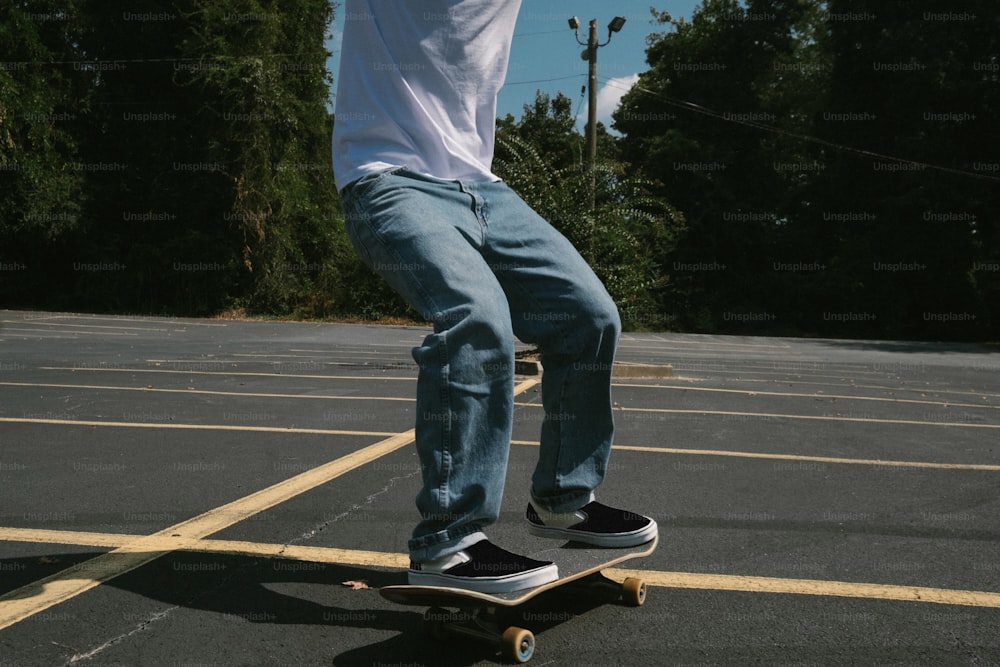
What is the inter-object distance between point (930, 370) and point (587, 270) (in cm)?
1405

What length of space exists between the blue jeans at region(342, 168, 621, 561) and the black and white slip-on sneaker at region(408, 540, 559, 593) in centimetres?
3

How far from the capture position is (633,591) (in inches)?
99.8

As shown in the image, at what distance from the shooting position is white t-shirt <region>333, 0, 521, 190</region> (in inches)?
99.6

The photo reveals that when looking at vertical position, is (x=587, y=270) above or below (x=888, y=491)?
above

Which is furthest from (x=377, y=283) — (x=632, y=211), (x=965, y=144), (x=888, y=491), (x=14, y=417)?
(x=888, y=491)

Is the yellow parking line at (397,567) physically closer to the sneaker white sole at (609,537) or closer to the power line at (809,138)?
the sneaker white sole at (609,537)

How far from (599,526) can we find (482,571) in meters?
0.54

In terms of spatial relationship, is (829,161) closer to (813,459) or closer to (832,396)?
(832,396)

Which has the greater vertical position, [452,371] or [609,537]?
[452,371]

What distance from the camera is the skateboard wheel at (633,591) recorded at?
2.53 metres

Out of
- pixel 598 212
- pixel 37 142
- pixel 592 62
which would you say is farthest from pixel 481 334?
pixel 37 142

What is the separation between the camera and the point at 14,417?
611 cm

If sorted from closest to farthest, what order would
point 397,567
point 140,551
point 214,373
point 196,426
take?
point 397,567 → point 140,551 → point 196,426 → point 214,373

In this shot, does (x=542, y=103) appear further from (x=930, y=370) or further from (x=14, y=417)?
(x=14, y=417)
